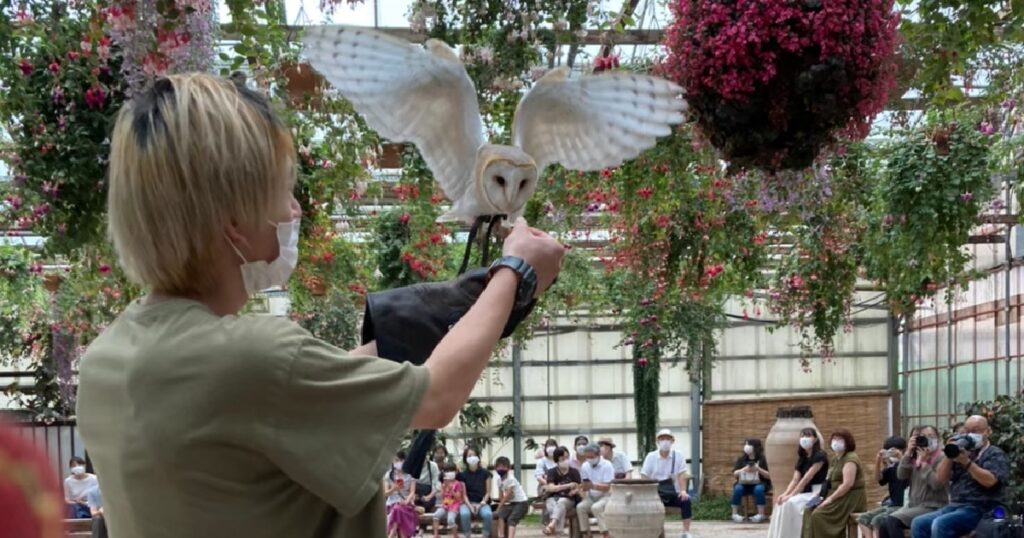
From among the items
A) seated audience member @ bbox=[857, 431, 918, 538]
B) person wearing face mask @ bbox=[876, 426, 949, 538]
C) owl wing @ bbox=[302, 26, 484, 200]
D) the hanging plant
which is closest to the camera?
owl wing @ bbox=[302, 26, 484, 200]

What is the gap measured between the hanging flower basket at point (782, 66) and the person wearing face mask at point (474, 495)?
24.3ft

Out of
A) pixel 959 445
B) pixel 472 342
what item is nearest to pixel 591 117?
pixel 472 342

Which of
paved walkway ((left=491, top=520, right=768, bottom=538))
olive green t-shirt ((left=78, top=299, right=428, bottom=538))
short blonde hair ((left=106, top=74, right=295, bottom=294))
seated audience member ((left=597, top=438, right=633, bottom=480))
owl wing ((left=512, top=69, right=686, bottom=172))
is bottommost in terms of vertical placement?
paved walkway ((left=491, top=520, right=768, bottom=538))

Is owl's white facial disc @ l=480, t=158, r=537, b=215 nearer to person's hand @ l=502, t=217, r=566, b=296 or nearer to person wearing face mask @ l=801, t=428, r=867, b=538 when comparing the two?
person's hand @ l=502, t=217, r=566, b=296

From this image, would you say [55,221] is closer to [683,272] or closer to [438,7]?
[438,7]

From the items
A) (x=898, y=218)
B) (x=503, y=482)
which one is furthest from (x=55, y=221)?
(x=503, y=482)

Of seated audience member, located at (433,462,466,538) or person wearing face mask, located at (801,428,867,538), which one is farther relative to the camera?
seated audience member, located at (433,462,466,538)

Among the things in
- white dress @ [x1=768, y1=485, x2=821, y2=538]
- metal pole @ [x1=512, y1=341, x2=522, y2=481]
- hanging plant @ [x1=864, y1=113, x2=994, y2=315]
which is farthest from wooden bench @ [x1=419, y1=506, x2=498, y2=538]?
hanging plant @ [x1=864, y1=113, x2=994, y2=315]

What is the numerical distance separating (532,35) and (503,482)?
726 centimetres

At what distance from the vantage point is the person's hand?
1.03 m

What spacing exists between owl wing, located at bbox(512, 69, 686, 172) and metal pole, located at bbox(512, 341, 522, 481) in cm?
1354

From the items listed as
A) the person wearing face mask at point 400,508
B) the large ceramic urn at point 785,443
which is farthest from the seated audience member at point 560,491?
the large ceramic urn at point 785,443

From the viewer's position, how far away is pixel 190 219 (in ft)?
2.80

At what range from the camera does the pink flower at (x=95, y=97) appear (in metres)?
3.38
